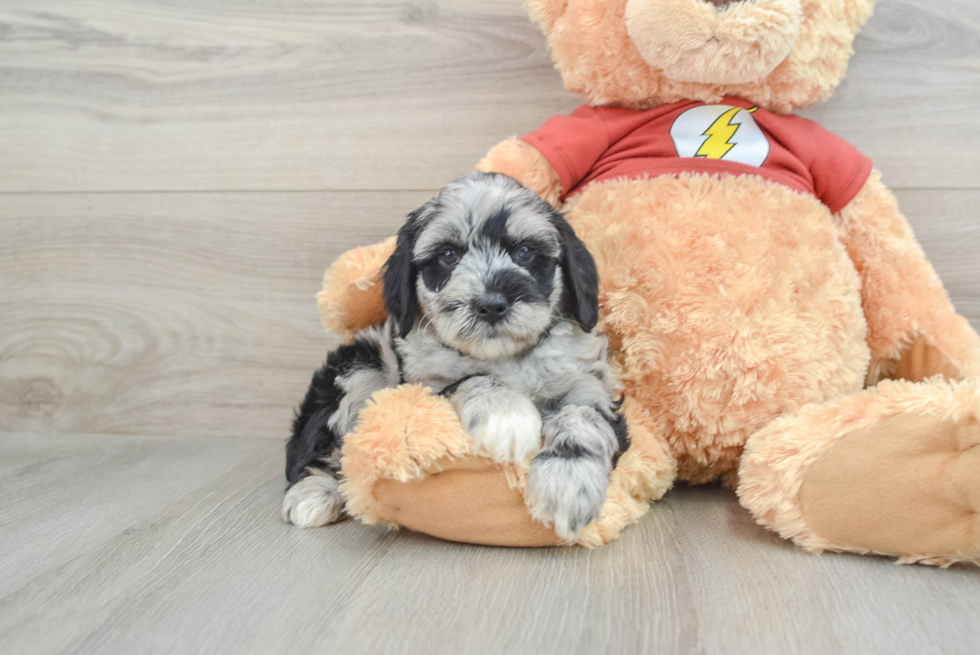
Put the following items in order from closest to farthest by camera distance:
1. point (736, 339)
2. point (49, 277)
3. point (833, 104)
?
point (736, 339) → point (833, 104) → point (49, 277)

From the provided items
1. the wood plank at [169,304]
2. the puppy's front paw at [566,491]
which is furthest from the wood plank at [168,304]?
the puppy's front paw at [566,491]

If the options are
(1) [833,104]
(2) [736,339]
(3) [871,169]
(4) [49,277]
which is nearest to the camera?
(2) [736,339]

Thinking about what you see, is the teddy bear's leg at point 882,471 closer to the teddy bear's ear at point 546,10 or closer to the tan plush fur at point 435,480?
the tan plush fur at point 435,480

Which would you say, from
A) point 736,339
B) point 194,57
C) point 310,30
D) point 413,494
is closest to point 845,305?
point 736,339

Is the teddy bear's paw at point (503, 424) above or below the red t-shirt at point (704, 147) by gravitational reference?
below

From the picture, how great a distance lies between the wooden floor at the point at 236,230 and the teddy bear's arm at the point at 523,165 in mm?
380

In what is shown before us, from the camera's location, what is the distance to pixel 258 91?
2.01 metres

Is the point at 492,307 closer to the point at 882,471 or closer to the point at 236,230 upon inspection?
the point at 882,471

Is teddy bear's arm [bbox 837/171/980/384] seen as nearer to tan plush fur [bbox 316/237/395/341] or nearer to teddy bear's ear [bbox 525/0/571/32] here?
teddy bear's ear [bbox 525/0/571/32]

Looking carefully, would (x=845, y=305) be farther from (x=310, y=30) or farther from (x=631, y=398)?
(x=310, y=30)

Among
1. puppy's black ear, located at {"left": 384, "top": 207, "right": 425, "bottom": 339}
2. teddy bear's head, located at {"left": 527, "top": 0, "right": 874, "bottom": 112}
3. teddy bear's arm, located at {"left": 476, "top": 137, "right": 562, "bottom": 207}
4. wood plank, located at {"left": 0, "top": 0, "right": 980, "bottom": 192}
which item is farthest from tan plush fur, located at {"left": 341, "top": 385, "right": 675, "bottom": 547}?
wood plank, located at {"left": 0, "top": 0, "right": 980, "bottom": 192}

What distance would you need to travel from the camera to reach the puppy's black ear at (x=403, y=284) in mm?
1358

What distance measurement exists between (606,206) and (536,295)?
358mm

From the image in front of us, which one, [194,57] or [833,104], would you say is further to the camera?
[194,57]
